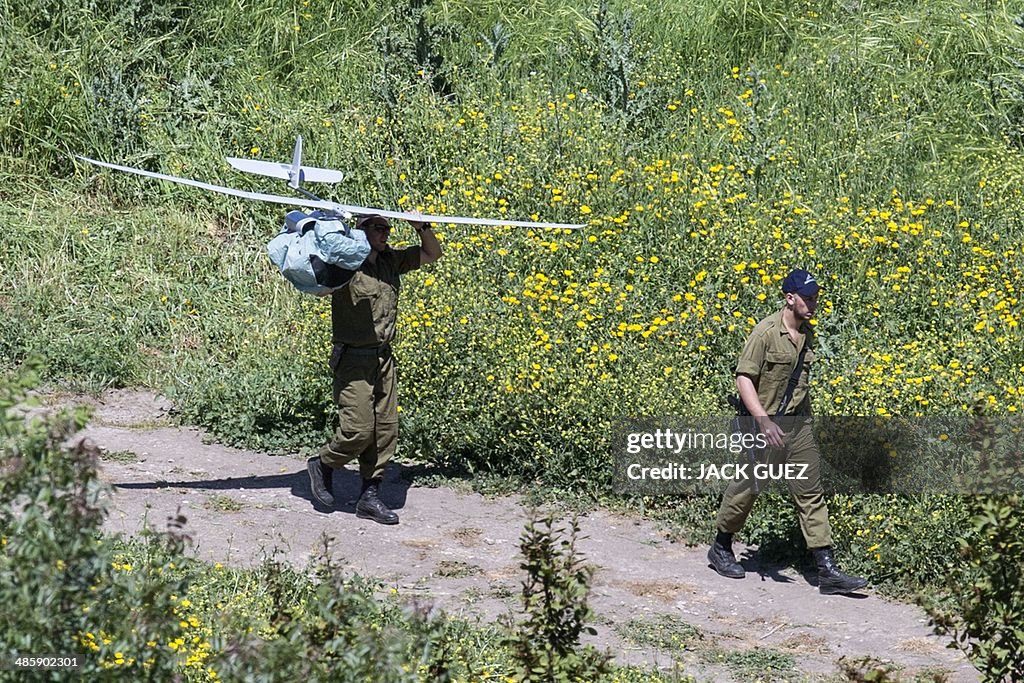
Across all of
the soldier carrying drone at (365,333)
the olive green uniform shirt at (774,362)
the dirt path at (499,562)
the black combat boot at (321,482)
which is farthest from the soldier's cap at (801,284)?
the black combat boot at (321,482)

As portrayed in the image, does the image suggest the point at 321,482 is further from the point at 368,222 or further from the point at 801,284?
the point at 801,284

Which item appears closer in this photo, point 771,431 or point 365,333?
point 771,431

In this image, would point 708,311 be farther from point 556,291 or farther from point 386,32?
point 386,32

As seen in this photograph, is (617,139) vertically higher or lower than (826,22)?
lower

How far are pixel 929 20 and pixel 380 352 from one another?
797cm

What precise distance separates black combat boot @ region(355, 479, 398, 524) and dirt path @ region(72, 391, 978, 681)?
57 mm

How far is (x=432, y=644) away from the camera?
177 inches

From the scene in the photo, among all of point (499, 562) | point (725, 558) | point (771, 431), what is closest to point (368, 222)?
point (499, 562)

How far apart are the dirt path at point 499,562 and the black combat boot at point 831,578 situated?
5cm

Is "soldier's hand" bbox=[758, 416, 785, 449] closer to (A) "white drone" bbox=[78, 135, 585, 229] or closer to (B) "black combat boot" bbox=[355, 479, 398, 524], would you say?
(A) "white drone" bbox=[78, 135, 585, 229]

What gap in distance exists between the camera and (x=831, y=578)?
7203 mm

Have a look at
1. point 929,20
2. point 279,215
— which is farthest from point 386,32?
point 929,20

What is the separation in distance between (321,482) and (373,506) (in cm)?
35

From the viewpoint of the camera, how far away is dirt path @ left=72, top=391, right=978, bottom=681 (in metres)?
6.58
